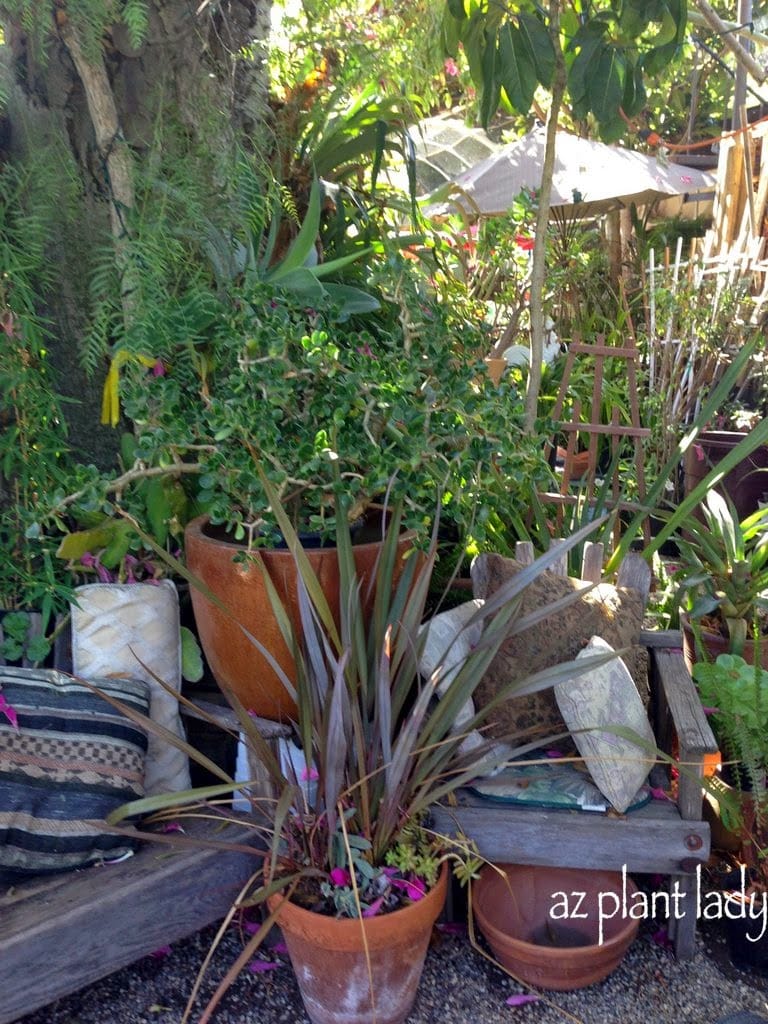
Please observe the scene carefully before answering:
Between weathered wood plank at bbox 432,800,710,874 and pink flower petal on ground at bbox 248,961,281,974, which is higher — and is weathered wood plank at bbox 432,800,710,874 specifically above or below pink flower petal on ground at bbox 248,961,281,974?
above

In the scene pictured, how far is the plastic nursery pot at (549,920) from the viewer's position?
1.95 metres

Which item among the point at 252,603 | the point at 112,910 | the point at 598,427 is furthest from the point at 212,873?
the point at 598,427

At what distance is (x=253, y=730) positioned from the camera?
1.84 m

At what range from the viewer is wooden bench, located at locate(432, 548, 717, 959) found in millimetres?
1978

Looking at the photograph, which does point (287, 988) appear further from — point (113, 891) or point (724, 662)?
point (724, 662)

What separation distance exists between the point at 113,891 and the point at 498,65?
6.56 feet

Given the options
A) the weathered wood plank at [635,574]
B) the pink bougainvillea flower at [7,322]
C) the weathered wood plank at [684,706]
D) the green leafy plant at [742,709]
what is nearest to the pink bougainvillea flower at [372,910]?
the weathered wood plank at [684,706]

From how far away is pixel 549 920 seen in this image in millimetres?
2088

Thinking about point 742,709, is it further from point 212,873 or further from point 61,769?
point 61,769

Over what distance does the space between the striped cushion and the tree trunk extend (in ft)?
2.92

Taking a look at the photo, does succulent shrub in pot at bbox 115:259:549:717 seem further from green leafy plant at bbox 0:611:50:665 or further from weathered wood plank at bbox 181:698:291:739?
green leafy plant at bbox 0:611:50:665

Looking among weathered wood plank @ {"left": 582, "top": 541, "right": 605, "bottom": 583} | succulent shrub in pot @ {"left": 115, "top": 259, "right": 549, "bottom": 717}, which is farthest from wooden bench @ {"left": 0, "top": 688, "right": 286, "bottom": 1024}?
weathered wood plank @ {"left": 582, "top": 541, "right": 605, "bottom": 583}

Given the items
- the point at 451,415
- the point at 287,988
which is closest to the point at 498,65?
the point at 451,415

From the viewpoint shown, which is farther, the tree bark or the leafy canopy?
the tree bark
